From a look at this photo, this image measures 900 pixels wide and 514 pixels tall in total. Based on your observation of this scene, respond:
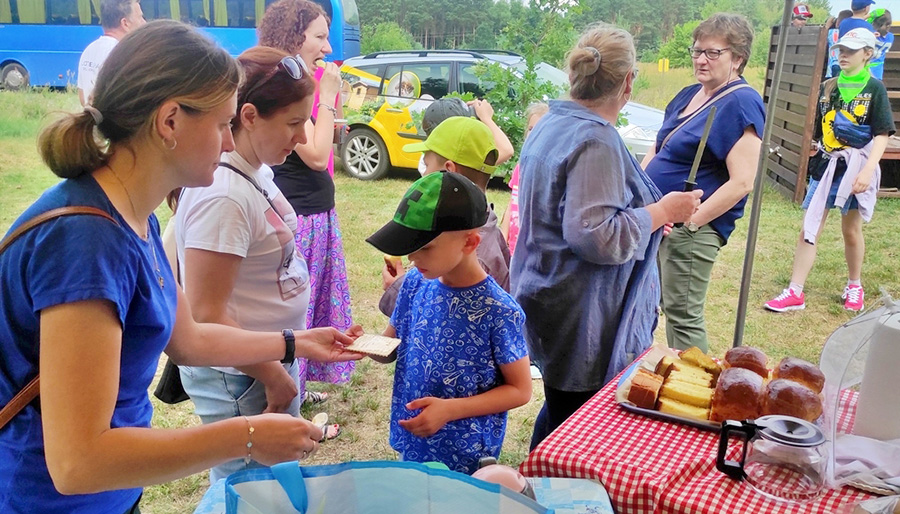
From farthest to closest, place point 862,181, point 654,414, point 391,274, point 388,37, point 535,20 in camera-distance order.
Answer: point 388,37, point 862,181, point 535,20, point 391,274, point 654,414

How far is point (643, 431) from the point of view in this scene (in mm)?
1493

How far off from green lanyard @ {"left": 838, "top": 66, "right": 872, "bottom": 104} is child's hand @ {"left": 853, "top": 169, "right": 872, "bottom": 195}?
0.59 m

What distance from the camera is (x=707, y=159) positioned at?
2.88 metres

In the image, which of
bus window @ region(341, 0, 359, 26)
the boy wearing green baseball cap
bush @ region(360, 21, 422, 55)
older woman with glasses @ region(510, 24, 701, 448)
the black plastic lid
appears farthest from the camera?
bus window @ region(341, 0, 359, 26)

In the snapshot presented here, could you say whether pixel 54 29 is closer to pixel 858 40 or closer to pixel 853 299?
pixel 858 40

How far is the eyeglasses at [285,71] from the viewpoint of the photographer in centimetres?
167

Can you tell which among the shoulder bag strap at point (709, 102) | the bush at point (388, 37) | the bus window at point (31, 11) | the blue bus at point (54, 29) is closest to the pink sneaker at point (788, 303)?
the shoulder bag strap at point (709, 102)

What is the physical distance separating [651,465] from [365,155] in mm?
7798

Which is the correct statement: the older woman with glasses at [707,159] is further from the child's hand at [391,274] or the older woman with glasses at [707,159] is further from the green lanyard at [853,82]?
the green lanyard at [853,82]

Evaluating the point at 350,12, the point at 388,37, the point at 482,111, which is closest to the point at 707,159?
the point at 482,111

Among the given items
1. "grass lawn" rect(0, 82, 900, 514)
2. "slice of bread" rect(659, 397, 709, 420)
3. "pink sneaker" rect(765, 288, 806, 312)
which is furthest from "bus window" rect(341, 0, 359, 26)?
"slice of bread" rect(659, 397, 709, 420)

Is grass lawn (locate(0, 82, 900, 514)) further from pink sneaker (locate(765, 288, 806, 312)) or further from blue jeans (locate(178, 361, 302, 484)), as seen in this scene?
blue jeans (locate(178, 361, 302, 484))

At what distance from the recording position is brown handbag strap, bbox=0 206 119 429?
96cm

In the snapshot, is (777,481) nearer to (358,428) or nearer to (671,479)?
(671,479)
